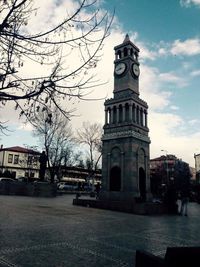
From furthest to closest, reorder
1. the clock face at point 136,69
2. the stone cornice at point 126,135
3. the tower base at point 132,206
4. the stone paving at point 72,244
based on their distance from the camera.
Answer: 1. the clock face at point 136,69
2. the stone cornice at point 126,135
3. the tower base at point 132,206
4. the stone paving at point 72,244

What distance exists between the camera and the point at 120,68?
28.7 metres

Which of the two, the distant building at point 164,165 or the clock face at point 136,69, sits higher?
the clock face at point 136,69

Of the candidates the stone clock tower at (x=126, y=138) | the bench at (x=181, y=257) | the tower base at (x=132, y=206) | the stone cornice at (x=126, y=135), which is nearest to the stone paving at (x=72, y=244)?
the bench at (x=181, y=257)

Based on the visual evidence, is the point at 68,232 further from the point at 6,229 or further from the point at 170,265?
the point at 170,265

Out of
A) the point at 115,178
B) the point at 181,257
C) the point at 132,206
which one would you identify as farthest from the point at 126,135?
the point at 181,257

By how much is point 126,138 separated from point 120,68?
26.6 ft

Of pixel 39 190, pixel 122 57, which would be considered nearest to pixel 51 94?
pixel 122 57

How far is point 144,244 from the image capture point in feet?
27.1

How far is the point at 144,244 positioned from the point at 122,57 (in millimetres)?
24211

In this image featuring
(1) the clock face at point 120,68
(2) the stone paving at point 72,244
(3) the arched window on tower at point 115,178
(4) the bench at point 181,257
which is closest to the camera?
(4) the bench at point 181,257

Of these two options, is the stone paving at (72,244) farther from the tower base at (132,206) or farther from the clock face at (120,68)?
the clock face at (120,68)

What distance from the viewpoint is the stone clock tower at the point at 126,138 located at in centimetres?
2486

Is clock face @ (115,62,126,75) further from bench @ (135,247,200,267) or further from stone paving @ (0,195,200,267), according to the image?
bench @ (135,247,200,267)

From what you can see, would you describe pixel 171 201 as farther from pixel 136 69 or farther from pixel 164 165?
pixel 164 165
